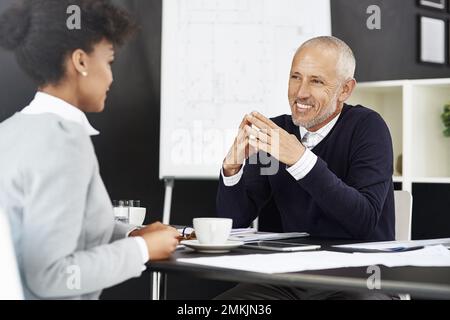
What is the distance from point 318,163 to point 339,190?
94mm

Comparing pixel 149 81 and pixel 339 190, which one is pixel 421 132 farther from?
pixel 339 190

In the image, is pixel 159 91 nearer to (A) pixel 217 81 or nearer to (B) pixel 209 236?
(A) pixel 217 81

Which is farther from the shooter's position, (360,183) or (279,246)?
(360,183)

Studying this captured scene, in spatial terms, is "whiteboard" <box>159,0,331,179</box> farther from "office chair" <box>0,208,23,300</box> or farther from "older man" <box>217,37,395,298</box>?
"office chair" <box>0,208,23,300</box>

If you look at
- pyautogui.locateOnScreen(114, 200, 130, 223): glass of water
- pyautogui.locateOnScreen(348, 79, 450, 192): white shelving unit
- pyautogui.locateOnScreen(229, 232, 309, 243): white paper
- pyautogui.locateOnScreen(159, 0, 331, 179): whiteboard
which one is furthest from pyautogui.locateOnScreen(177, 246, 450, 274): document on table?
pyautogui.locateOnScreen(159, 0, 331, 179): whiteboard

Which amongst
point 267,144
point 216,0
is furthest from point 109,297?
point 267,144

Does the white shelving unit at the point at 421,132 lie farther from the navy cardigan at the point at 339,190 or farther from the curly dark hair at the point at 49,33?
the curly dark hair at the point at 49,33

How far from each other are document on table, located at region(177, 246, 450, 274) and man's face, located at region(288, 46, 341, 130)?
819 mm

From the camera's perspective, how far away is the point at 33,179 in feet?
3.69

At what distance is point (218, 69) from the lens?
3672 mm

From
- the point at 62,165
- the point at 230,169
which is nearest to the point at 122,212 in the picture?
the point at 230,169

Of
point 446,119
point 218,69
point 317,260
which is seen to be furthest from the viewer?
point 218,69

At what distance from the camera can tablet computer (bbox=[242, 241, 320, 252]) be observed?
1.57 m
